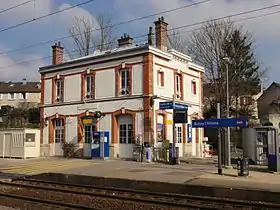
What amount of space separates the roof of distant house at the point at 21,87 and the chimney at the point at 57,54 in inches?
2047

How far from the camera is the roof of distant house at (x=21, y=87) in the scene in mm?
87250

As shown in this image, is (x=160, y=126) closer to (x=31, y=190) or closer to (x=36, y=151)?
(x=36, y=151)

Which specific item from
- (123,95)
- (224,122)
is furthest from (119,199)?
(123,95)

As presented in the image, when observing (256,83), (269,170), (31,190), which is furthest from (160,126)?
(256,83)

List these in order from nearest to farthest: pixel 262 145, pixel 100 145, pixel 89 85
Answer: pixel 262 145
pixel 100 145
pixel 89 85

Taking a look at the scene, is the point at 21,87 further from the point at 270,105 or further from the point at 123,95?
the point at 123,95

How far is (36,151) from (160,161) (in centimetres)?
1142

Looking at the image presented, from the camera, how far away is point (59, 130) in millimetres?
32438

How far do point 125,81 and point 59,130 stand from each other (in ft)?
25.6

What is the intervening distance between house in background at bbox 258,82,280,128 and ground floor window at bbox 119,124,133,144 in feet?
114

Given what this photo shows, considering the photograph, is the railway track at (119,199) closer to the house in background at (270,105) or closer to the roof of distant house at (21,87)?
the house in background at (270,105)

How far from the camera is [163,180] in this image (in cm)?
1656

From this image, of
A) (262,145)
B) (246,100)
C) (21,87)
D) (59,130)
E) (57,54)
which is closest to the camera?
(262,145)

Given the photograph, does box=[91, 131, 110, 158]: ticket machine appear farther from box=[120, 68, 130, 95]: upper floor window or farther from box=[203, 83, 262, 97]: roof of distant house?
box=[203, 83, 262, 97]: roof of distant house
